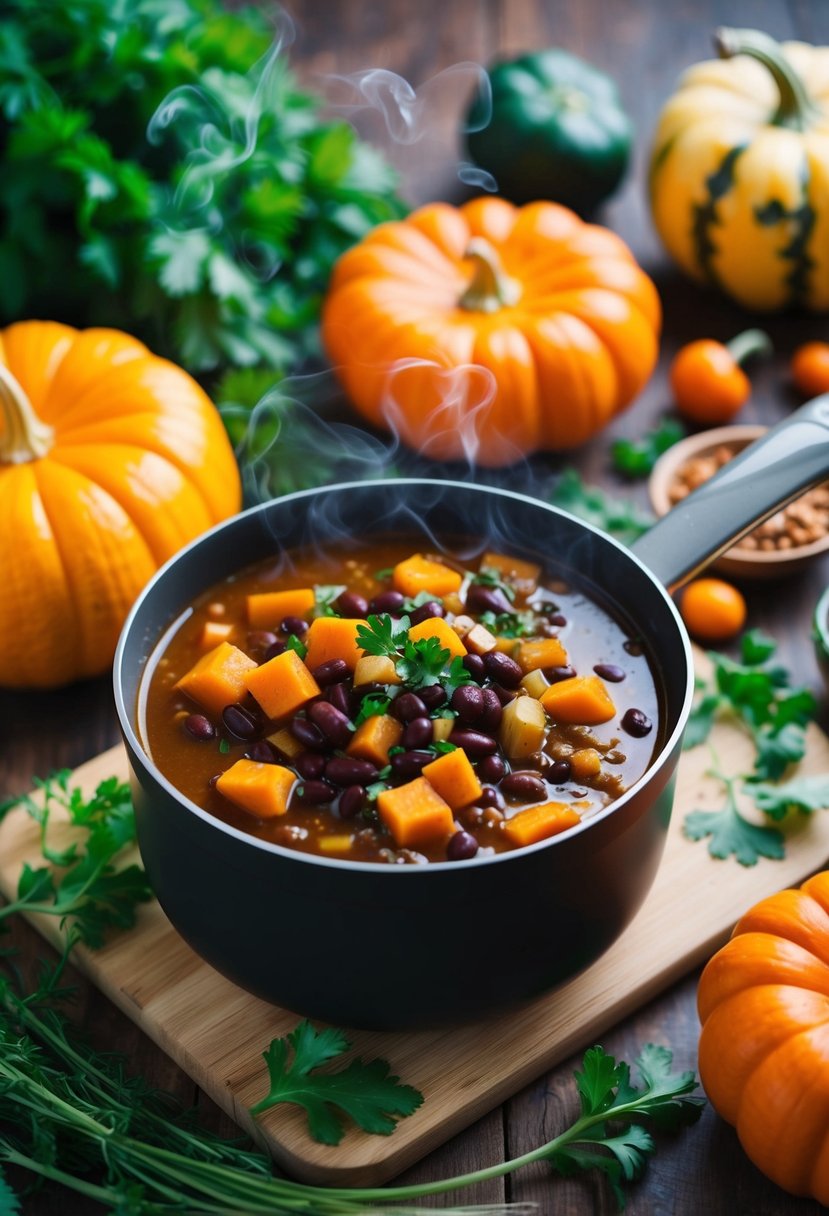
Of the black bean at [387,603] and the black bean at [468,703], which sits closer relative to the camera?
the black bean at [468,703]

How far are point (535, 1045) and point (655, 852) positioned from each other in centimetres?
44

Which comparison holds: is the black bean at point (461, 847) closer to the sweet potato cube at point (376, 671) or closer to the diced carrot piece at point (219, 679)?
the sweet potato cube at point (376, 671)

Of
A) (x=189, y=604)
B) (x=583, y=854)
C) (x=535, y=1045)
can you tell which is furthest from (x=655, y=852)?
(x=189, y=604)

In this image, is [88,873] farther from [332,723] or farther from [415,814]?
[415,814]

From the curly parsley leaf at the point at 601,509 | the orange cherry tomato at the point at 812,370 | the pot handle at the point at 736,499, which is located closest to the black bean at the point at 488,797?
the pot handle at the point at 736,499

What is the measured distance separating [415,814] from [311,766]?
0.23 m

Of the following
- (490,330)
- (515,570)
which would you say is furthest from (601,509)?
(515,570)

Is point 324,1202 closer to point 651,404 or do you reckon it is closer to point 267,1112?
point 267,1112

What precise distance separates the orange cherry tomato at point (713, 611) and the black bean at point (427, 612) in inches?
43.1

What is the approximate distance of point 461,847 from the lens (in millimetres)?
2262

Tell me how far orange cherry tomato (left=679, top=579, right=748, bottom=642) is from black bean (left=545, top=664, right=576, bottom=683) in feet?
3.37

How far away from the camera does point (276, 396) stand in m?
3.95

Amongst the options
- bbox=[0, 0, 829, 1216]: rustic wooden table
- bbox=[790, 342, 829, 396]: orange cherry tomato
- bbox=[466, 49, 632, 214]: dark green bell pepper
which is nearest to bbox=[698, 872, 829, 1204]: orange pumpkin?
bbox=[0, 0, 829, 1216]: rustic wooden table

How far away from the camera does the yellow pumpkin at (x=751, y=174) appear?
438 cm
